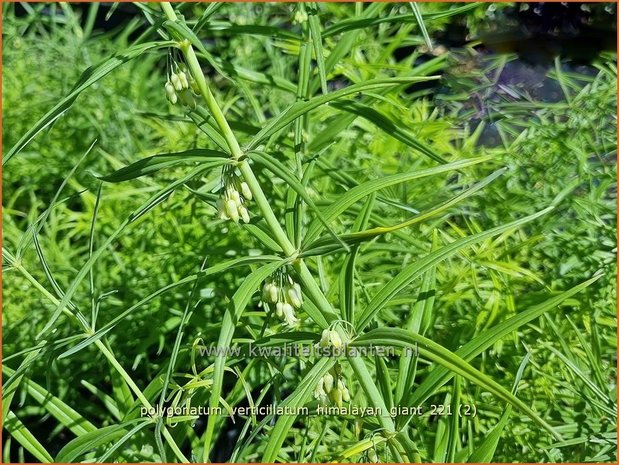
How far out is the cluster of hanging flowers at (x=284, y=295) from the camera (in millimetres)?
828

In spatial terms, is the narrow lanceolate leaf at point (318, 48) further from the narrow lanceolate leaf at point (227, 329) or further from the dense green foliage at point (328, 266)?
the narrow lanceolate leaf at point (227, 329)

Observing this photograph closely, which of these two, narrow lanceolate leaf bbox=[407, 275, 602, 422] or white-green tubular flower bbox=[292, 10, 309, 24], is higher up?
white-green tubular flower bbox=[292, 10, 309, 24]

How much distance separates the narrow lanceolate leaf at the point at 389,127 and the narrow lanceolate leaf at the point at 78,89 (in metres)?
0.30

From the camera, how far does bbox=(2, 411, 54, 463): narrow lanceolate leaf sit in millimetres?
1003

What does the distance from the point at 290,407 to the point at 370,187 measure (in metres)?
0.24

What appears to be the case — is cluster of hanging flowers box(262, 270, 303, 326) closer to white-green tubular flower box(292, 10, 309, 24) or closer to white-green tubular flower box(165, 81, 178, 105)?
white-green tubular flower box(165, 81, 178, 105)

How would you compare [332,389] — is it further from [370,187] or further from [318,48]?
[318,48]

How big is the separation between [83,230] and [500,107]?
0.98 m

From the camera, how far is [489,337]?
0.79 metres

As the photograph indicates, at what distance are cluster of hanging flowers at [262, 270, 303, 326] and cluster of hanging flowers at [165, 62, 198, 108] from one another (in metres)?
0.22

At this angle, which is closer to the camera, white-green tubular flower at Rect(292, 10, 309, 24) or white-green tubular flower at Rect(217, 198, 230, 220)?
white-green tubular flower at Rect(217, 198, 230, 220)

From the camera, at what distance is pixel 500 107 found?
167 centimetres

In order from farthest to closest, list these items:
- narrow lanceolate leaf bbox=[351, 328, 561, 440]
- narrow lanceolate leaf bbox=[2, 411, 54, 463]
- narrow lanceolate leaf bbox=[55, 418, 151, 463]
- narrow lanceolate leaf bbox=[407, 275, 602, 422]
Result: narrow lanceolate leaf bbox=[2, 411, 54, 463] → narrow lanceolate leaf bbox=[55, 418, 151, 463] → narrow lanceolate leaf bbox=[407, 275, 602, 422] → narrow lanceolate leaf bbox=[351, 328, 561, 440]

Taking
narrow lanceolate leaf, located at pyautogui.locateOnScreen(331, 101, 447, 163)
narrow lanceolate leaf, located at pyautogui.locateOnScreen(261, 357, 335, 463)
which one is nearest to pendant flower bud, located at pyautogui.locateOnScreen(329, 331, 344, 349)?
narrow lanceolate leaf, located at pyautogui.locateOnScreen(261, 357, 335, 463)
